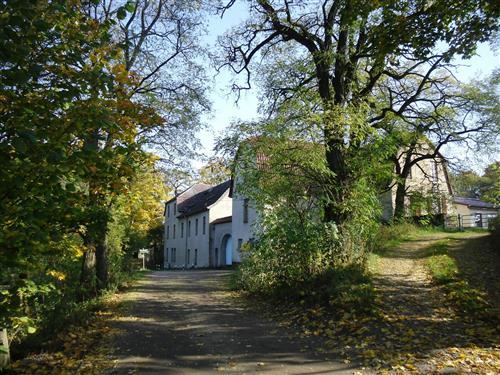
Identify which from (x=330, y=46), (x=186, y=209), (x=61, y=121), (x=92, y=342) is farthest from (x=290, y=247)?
(x=186, y=209)

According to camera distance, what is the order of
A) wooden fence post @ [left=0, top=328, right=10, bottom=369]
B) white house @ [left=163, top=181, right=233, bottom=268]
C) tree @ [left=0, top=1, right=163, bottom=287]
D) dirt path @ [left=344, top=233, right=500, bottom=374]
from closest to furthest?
tree @ [left=0, top=1, right=163, bottom=287], dirt path @ [left=344, top=233, right=500, bottom=374], wooden fence post @ [left=0, top=328, right=10, bottom=369], white house @ [left=163, top=181, right=233, bottom=268]

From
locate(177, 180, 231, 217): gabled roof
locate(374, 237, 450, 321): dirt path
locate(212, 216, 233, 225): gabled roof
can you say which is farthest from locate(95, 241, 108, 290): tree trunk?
locate(177, 180, 231, 217): gabled roof

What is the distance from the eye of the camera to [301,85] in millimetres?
16172

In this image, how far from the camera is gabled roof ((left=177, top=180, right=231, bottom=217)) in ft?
142

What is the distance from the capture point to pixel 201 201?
48.6 m

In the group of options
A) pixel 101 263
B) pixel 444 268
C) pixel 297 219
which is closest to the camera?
pixel 297 219

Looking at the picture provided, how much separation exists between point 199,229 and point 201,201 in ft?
14.9

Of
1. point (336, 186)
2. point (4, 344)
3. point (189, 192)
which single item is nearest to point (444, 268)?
point (336, 186)

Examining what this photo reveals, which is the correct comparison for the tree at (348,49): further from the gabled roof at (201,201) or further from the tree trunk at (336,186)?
the gabled roof at (201,201)

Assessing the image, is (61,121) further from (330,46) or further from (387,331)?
(330,46)

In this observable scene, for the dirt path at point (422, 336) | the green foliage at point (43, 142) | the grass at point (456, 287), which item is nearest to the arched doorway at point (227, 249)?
the grass at point (456, 287)

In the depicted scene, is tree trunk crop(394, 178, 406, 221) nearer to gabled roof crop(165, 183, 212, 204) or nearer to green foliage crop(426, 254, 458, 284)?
green foliage crop(426, 254, 458, 284)

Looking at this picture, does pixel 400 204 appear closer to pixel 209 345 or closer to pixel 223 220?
pixel 223 220

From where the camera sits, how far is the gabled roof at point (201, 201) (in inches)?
1709
